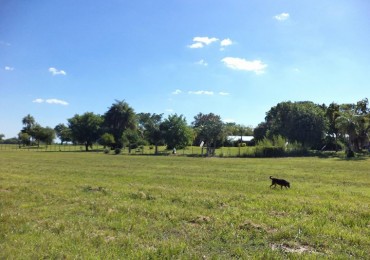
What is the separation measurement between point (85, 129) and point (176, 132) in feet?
128

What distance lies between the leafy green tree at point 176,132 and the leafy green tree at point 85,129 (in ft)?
111

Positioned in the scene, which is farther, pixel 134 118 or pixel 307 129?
pixel 134 118

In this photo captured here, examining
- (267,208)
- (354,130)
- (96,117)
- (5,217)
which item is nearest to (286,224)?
(267,208)

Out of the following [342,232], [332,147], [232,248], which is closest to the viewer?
[232,248]

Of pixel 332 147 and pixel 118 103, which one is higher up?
pixel 118 103

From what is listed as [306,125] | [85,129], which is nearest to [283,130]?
[306,125]

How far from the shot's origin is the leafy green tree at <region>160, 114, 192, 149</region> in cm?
7225

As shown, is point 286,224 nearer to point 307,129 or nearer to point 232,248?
point 232,248

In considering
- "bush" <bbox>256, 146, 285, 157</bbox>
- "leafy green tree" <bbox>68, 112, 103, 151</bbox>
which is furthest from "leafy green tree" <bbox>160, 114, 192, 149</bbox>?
"leafy green tree" <bbox>68, 112, 103, 151</bbox>

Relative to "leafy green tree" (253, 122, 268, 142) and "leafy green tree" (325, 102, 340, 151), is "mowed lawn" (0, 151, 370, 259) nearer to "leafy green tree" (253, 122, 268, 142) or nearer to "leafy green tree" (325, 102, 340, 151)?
"leafy green tree" (325, 102, 340, 151)

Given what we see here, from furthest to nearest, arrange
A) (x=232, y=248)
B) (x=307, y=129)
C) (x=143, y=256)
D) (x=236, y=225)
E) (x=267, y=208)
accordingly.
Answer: (x=307, y=129) < (x=267, y=208) < (x=236, y=225) < (x=232, y=248) < (x=143, y=256)

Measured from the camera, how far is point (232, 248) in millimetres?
7820

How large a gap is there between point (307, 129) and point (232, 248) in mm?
70981

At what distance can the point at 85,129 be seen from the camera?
100125 millimetres
